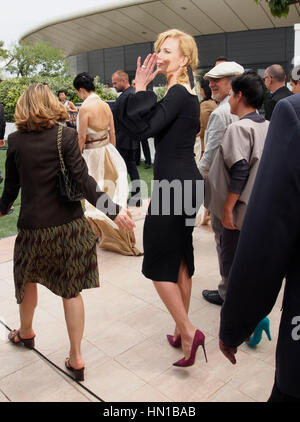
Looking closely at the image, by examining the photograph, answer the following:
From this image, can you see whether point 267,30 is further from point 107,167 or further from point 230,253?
point 230,253

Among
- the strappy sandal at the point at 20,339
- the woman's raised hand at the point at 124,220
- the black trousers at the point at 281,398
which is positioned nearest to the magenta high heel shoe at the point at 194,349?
the woman's raised hand at the point at 124,220

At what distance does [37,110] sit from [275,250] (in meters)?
1.78

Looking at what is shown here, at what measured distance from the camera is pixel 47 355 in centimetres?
304

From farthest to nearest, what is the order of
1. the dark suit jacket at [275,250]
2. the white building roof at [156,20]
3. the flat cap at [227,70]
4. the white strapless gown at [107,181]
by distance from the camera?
the white building roof at [156,20], the white strapless gown at [107,181], the flat cap at [227,70], the dark suit jacket at [275,250]

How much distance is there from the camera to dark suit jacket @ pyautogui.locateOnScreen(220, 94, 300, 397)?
3.39 feet

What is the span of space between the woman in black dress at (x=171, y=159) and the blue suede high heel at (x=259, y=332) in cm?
49

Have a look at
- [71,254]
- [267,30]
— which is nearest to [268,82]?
[71,254]

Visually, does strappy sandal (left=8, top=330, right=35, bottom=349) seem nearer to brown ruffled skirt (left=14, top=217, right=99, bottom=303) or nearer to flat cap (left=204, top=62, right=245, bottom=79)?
brown ruffled skirt (left=14, top=217, right=99, bottom=303)

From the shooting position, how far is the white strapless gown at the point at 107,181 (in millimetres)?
4926

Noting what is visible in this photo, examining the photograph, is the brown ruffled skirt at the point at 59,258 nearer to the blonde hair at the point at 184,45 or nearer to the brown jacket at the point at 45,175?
the brown jacket at the point at 45,175

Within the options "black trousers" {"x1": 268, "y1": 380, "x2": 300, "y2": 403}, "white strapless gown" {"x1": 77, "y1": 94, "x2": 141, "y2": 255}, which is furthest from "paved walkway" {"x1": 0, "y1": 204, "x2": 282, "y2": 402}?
"black trousers" {"x1": 268, "y1": 380, "x2": 300, "y2": 403}

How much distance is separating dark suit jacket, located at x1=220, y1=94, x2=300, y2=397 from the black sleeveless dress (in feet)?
4.56

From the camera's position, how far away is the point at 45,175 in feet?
8.27

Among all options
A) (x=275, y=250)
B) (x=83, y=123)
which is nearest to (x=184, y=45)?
(x=275, y=250)
